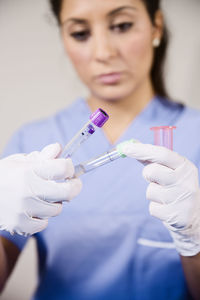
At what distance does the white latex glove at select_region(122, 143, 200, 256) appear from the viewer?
495 millimetres

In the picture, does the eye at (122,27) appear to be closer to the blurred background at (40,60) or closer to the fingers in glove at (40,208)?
the blurred background at (40,60)

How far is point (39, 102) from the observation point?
87cm

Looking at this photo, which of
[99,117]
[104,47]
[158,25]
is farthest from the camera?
[158,25]

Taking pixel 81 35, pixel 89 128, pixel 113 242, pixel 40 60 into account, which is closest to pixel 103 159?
pixel 89 128

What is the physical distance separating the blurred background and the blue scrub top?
7.2 inches

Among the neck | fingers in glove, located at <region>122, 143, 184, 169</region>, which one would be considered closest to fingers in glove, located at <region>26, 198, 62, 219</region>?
fingers in glove, located at <region>122, 143, 184, 169</region>

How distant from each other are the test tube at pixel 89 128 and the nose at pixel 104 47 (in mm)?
246

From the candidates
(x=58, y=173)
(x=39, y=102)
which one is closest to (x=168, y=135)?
(x=58, y=173)

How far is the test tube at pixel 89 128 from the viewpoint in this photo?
0.47 meters

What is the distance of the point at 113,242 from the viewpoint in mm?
688

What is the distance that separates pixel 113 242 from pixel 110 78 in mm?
389

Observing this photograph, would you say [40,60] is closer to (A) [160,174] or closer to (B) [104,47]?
(B) [104,47]

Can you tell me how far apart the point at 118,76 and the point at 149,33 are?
139mm

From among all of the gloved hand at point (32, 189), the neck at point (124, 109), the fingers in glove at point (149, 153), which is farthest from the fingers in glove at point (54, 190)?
the neck at point (124, 109)
